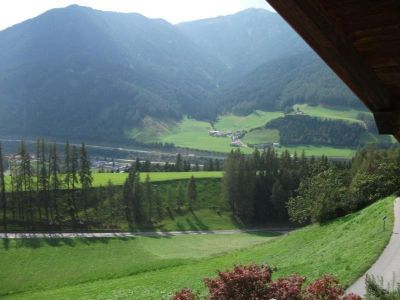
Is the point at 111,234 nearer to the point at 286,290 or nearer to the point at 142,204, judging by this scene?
the point at 142,204

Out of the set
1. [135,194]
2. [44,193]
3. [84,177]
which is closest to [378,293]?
[135,194]

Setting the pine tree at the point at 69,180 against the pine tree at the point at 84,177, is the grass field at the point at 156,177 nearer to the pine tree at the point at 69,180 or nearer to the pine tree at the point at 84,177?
the pine tree at the point at 69,180

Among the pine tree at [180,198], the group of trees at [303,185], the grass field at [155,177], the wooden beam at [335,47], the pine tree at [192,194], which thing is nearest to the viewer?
the wooden beam at [335,47]

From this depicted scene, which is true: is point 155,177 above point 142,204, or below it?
above

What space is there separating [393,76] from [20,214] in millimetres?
109986

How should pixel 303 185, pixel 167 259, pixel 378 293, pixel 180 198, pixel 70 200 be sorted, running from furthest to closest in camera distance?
pixel 180 198 < pixel 70 200 < pixel 303 185 < pixel 167 259 < pixel 378 293

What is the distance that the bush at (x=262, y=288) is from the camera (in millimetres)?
16328

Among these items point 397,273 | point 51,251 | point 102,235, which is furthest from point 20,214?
point 397,273

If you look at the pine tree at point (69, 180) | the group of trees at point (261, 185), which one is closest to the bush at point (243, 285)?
the pine tree at point (69, 180)

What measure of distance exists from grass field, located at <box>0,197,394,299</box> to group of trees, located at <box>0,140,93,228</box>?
2031 centimetres

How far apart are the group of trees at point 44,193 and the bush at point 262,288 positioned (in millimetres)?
91564

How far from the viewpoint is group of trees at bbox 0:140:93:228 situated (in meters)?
104

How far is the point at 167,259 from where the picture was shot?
7012 centimetres

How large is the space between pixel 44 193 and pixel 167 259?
166 ft
